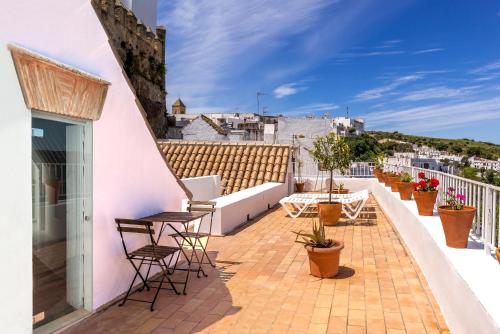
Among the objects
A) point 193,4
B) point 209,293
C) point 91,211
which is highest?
point 193,4

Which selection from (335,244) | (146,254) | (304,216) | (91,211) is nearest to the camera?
(91,211)

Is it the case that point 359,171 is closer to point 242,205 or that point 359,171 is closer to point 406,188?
point 242,205

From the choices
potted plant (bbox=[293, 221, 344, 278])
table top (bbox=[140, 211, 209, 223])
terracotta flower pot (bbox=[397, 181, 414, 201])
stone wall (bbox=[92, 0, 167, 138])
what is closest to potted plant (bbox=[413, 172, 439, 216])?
potted plant (bbox=[293, 221, 344, 278])

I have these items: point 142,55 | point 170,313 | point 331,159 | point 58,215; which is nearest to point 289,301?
point 170,313

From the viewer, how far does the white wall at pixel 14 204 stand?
123 inches

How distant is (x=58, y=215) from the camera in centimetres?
404

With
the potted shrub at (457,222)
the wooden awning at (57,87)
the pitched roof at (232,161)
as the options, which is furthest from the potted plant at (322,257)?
the pitched roof at (232,161)

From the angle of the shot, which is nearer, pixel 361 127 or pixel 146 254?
pixel 146 254

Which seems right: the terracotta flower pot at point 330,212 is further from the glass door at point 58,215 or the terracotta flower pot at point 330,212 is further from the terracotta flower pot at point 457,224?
the glass door at point 58,215

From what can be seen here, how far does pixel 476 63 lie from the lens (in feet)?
136

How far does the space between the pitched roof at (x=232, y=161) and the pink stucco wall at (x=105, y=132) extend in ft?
28.1

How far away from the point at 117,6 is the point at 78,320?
2772 centimetres

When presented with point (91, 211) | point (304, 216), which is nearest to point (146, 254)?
point (91, 211)

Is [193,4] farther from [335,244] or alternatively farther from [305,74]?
[305,74]
